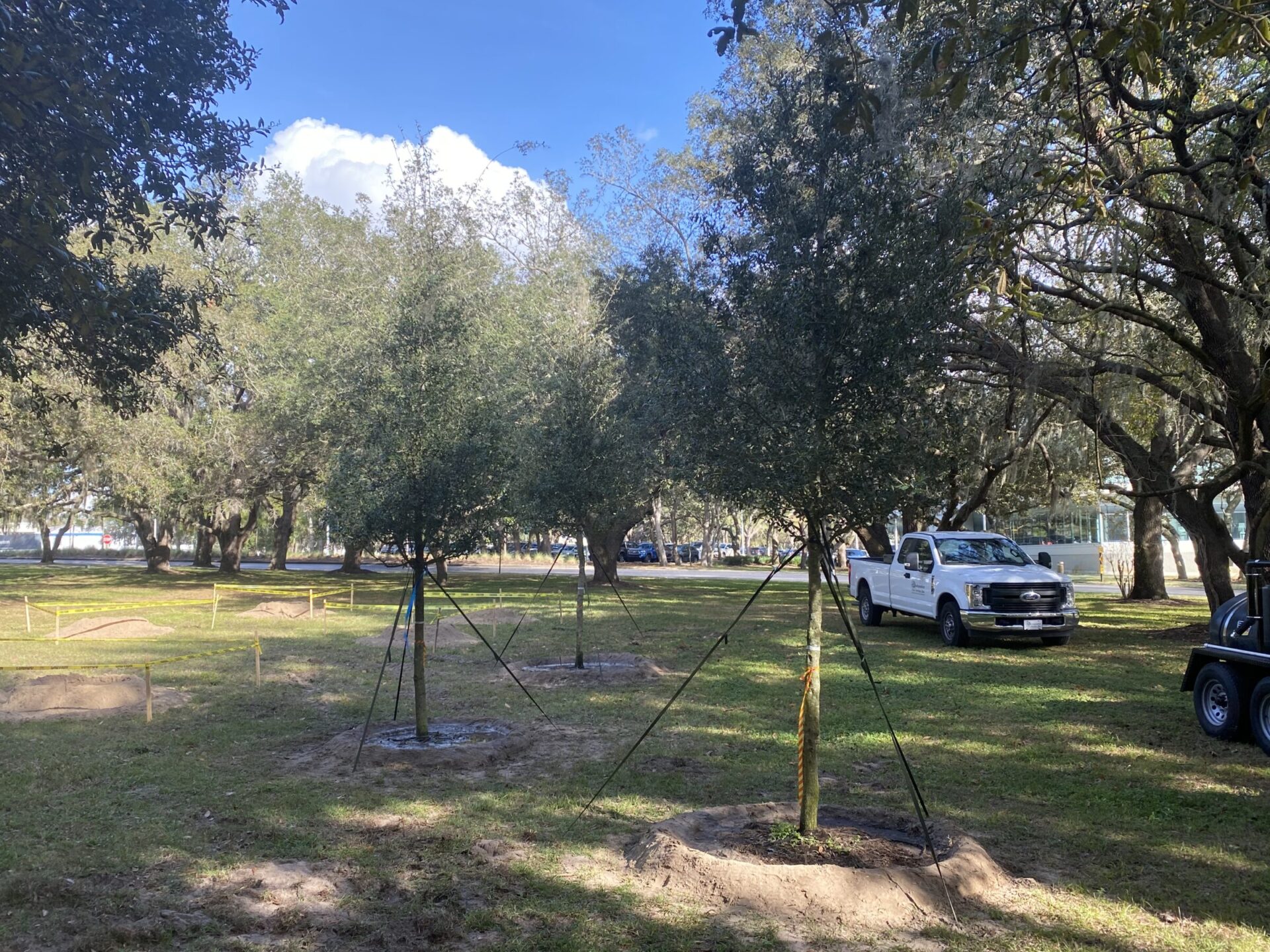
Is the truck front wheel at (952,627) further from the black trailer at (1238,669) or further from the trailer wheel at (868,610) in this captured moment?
the black trailer at (1238,669)

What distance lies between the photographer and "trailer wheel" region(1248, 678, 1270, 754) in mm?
8609

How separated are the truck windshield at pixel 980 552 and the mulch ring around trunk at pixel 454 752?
11.0m

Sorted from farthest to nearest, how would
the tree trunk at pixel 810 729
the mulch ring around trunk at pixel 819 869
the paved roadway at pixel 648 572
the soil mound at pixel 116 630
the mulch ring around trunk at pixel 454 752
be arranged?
the paved roadway at pixel 648 572 < the soil mound at pixel 116 630 < the mulch ring around trunk at pixel 454 752 < the tree trunk at pixel 810 729 < the mulch ring around trunk at pixel 819 869

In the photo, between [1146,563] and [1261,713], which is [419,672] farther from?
[1146,563]

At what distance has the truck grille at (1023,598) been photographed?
16.9 metres

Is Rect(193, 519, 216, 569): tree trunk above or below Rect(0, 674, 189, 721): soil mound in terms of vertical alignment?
above

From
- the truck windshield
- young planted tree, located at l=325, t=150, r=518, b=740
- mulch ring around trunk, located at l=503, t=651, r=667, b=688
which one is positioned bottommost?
mulch ring around trunk, located at l=503, t=651, r=667, b=688

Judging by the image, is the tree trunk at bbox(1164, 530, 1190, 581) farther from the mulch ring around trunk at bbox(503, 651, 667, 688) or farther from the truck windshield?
the mulch ring around trunk at bbox(503, 651, 667, 688)

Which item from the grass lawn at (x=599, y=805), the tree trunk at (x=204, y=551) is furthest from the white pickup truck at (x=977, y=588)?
the tree trunk at (x=204, y=551)

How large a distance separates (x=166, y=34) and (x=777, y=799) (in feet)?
24.3

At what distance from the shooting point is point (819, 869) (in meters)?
5.41

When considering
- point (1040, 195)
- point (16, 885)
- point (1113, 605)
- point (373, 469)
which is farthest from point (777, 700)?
point (1113, 605)

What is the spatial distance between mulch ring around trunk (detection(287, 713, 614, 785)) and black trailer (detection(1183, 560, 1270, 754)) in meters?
5.96

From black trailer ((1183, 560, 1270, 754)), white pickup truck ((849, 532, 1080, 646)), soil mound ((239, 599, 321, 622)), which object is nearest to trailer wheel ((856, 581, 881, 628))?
white pickup truck ((849, 532, 1080, 646))
